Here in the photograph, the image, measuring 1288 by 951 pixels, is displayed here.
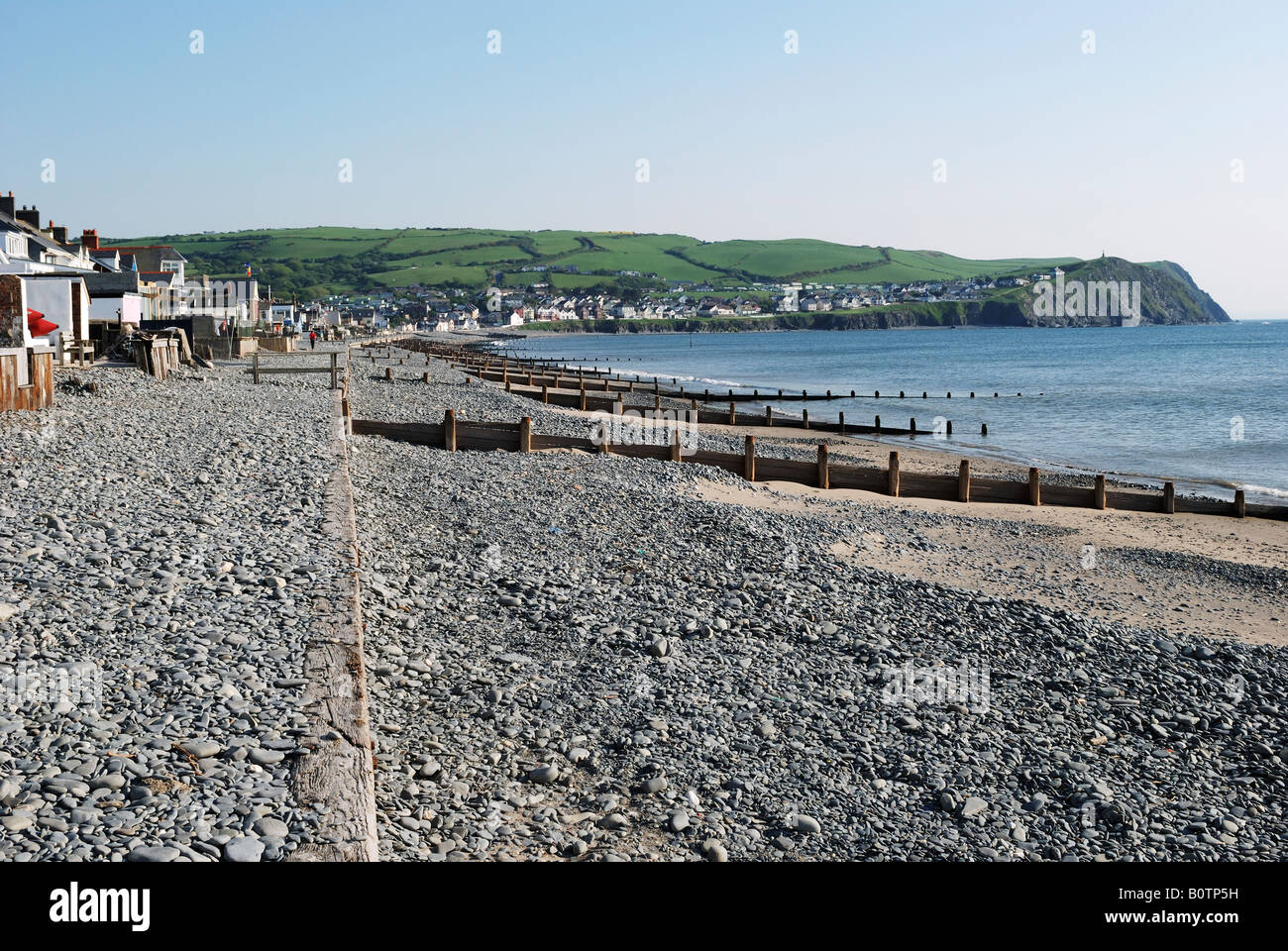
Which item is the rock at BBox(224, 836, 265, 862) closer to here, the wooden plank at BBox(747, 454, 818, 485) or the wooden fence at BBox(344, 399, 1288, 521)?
the wooden fence at BBox(344, 399, 1288, 521)

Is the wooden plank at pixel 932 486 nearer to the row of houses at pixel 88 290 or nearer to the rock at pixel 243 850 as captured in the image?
the row of houses at pixel 88 290

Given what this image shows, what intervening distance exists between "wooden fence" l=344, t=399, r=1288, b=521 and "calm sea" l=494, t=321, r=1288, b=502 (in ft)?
30.9

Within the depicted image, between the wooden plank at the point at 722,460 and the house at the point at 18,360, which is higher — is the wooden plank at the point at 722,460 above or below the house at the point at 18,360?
below

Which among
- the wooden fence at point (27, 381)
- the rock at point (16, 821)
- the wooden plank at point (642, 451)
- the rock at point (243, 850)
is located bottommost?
the rock at point (243, 850)

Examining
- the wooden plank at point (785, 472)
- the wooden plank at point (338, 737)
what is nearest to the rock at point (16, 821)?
the wooden plank at point (338, 737)

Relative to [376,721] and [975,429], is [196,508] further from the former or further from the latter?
[975,429]

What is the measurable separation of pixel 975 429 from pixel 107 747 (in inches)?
1760

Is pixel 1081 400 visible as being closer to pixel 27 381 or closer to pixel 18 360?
pixel 27 381

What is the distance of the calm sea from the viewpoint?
122 feet

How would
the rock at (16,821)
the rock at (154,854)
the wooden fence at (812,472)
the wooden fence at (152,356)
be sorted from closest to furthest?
1. the rock at (154,854)
2. the rock at (16,821)
3. the wooden fence at (812,472)
4. the wooden fence at (152,356)

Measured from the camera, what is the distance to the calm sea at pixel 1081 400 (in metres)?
37.1

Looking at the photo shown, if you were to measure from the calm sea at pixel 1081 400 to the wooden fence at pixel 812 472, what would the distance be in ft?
30.9

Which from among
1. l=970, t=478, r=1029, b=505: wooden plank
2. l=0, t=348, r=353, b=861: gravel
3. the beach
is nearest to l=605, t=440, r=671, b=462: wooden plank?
the beach
